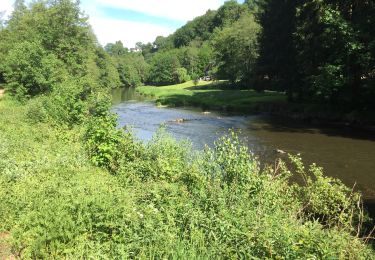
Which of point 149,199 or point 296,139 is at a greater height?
point 149,199

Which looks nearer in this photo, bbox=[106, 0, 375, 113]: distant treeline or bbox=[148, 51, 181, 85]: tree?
bbox=[106, 0, 375, 113]: distant treeline

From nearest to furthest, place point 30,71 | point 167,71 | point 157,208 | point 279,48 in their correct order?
point 157,208
point 30,71
point 279,48
point 167,71

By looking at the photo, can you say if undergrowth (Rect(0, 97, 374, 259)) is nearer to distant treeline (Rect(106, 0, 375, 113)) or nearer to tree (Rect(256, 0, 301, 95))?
distant treeline (Rect(106, 0, 375, 113))

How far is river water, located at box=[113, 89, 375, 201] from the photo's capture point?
62.5 ft

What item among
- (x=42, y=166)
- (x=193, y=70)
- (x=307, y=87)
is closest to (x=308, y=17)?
(x=307, y=87)

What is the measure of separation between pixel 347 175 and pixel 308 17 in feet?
78.1

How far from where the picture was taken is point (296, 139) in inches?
1091

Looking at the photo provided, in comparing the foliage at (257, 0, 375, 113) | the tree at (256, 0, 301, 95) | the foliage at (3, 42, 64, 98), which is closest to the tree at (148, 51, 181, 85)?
the tree at (256, 0, 301, 95)

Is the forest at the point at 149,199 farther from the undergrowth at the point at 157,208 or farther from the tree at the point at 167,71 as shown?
the tree at the point at 167,71

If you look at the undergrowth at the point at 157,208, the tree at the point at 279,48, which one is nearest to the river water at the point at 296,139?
the undergrowth at the point at 157,208

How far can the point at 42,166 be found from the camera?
38.9 feet

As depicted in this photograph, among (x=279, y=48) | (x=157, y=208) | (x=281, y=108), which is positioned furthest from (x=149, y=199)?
(x=279, y=48)

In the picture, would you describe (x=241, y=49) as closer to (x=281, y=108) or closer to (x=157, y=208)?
(x=281, y=108)

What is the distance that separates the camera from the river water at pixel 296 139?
62.5 feet
